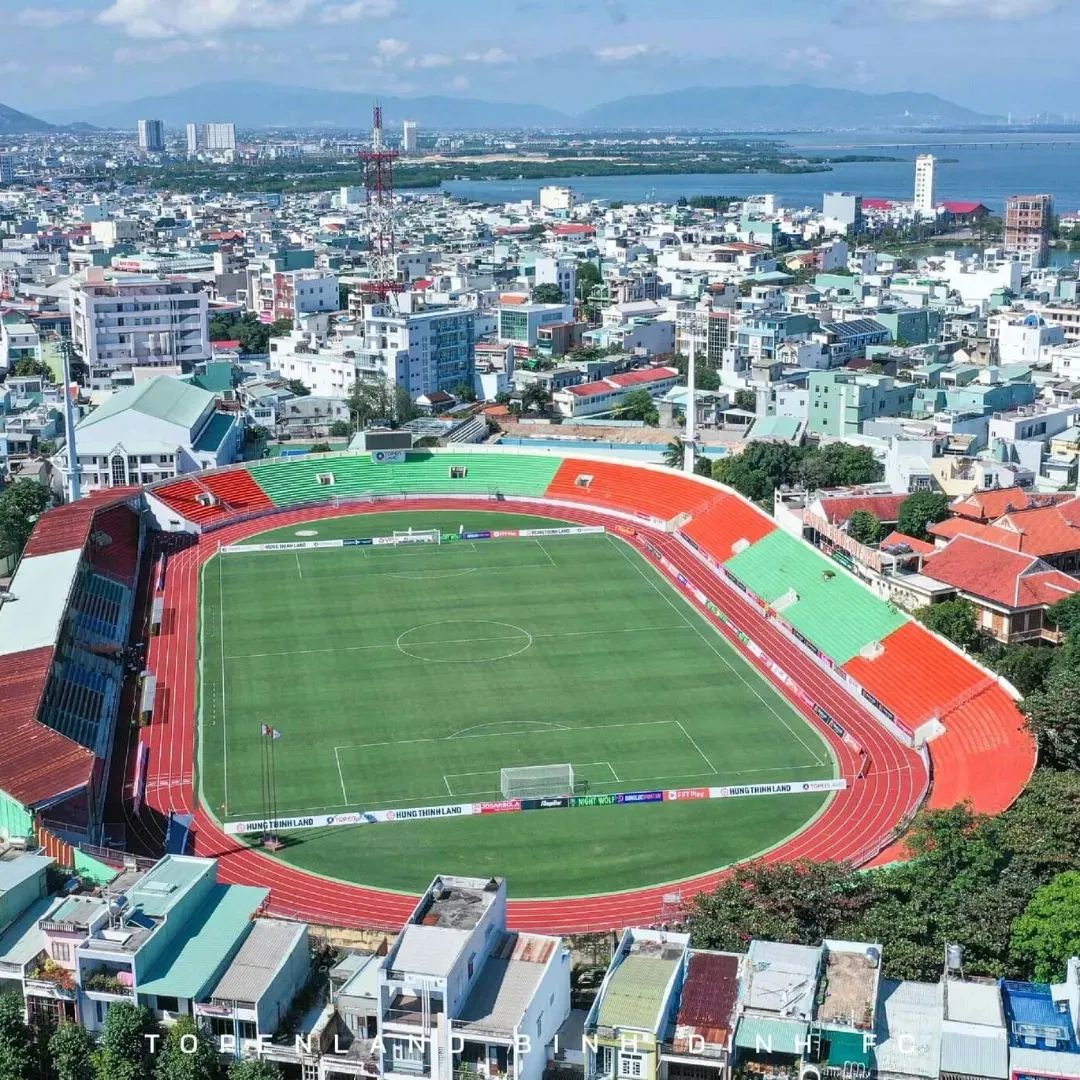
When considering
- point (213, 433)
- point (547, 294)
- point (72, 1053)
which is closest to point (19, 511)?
point (213, 433)

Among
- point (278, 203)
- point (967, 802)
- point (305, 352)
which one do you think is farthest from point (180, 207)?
point (967, 802)

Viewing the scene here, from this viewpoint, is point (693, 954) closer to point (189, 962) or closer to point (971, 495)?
point (189, 962)

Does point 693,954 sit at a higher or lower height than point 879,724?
higher

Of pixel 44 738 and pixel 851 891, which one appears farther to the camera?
pixel 44 738

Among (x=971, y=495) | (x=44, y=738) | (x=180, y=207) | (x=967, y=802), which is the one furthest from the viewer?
(x=180, y=207)

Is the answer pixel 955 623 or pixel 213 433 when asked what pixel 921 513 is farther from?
pixel 213 433

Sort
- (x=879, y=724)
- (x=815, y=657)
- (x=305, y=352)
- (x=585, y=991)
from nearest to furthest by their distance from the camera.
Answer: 1. (x=585, y=991)
2. (x=879, y=724)
3. (x=815, y=657)
4. (x=305, y=352)

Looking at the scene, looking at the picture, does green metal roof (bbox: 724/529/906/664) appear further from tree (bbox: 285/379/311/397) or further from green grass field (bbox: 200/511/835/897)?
tree (bbox: 285/379/311/397)
